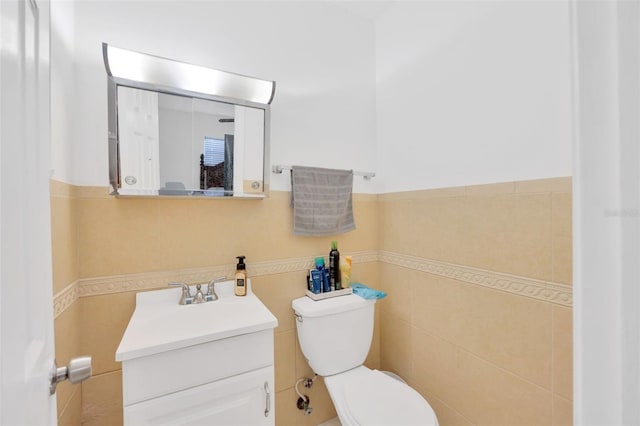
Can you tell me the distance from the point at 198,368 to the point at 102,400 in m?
0.57

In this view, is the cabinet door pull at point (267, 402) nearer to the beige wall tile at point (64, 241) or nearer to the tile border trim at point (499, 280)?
the beige wall tile at point (64, 241)

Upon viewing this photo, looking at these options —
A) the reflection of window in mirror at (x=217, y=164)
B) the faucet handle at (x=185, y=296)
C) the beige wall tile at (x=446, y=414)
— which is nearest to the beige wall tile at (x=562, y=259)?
the beige wall tile at (x=446, y=414)

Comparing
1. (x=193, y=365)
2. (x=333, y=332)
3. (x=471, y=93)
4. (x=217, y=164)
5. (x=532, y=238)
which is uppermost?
(x=471, y=93)

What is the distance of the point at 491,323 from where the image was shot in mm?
1140

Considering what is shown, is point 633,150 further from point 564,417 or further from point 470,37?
point 470,37

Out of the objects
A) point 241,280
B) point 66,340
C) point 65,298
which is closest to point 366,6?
point 241,280

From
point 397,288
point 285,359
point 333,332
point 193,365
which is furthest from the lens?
point 397,288

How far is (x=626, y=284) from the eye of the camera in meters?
0.24

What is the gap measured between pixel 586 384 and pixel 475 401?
120 cm

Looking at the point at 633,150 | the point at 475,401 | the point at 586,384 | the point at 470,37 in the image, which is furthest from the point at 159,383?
the point at 470,37

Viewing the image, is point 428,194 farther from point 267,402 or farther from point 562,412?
point 267,402

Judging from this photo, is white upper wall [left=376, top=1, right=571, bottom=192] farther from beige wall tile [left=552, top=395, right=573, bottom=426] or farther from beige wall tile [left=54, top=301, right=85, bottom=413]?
beige wall tile [left=54, top=301, right=85, bottom=413]

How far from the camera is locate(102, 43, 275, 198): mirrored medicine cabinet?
1076 millimetres

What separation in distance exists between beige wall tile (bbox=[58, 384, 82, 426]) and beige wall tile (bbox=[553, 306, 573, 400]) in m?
1.62
